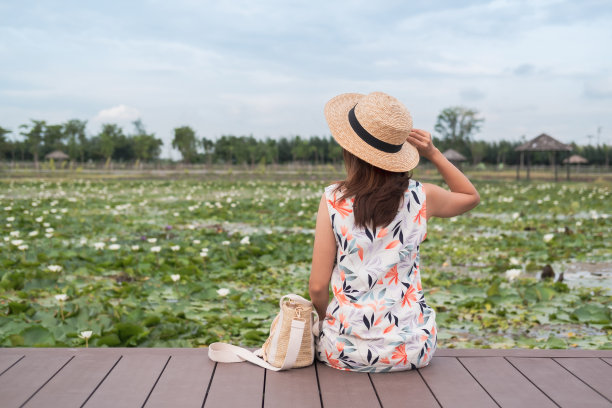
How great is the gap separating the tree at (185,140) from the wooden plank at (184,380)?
42539mm

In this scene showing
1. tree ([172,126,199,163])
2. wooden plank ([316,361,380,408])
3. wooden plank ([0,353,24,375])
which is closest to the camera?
wooden plank ([316,361,380,408])

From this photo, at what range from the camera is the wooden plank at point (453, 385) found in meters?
1.60

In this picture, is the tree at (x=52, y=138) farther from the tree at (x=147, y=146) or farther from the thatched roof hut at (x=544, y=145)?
the thatched roof hut at (x=544, y=145)

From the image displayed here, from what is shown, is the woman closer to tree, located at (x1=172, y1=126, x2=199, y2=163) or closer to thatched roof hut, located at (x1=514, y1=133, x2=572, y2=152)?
thatched roof hut, located at (x1=514, y1=133, x2=572, y2=152)

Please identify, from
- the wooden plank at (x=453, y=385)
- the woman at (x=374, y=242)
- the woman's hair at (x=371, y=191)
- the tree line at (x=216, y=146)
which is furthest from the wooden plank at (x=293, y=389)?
the tree line at (x=216, y=146)

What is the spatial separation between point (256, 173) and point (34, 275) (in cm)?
2544

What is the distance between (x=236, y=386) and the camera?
1696 millimetres

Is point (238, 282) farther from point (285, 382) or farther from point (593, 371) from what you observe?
point (593, 371)

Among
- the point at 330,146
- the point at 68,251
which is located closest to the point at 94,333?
the point at 68,251

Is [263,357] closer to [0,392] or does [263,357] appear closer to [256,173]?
[0,392]

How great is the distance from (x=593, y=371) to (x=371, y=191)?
39.7 inches

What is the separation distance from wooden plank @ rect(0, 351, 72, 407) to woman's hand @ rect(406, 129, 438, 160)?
144 cm

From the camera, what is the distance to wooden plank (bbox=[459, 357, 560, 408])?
161 centimetres

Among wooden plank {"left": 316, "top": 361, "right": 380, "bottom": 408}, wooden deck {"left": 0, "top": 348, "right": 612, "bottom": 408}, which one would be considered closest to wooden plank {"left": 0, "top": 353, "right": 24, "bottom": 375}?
wooden deck {"left": 0, "top": 348, "right": 612, "bottom": 408}
